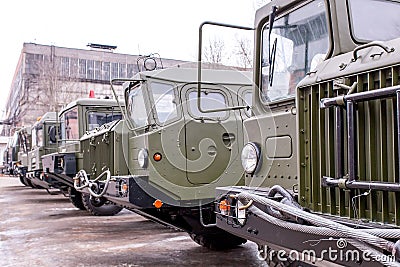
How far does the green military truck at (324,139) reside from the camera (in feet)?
7.82

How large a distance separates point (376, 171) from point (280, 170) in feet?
3.58

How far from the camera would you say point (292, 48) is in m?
3.60

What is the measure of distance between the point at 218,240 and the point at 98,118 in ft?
15.5

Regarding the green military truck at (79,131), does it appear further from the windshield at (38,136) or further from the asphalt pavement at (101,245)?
the windshield at (38,136)

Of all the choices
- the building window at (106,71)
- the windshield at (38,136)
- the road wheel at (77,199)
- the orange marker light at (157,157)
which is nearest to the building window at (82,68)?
the building window at (106,71)

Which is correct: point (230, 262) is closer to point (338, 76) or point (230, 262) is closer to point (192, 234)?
point (192, 234)

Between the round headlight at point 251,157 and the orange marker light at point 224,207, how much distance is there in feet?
1.32

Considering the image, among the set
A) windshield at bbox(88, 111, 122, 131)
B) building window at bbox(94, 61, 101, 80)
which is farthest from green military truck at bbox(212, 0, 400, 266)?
building window at bbox(94, 61, 101, 80)

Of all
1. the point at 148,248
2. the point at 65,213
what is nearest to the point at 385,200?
the point at 148,248

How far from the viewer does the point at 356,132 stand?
256 cm

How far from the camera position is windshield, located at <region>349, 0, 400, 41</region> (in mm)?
3180

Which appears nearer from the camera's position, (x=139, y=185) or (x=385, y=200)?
(x=385, y=200)

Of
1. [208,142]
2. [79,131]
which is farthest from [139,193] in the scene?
[79,131]

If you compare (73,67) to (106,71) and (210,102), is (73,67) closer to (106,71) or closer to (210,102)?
(106,71)
